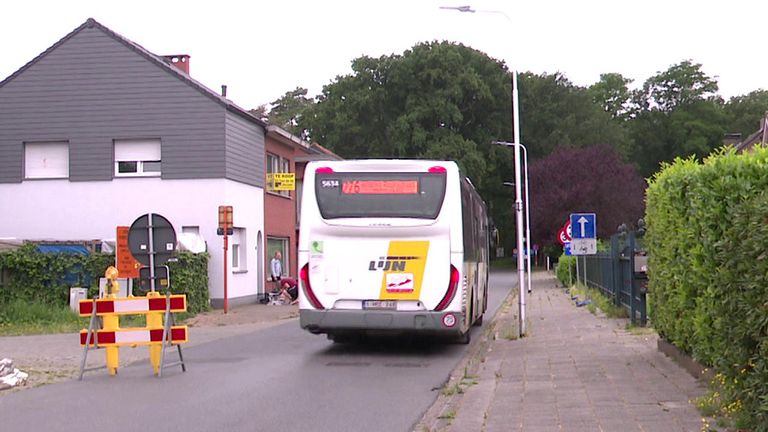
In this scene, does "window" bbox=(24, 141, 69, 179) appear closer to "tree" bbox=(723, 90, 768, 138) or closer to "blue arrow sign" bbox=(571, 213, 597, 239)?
"blue arrow sign" bbox=(571, 213, 597, 239)

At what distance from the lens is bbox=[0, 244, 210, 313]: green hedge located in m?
24.3

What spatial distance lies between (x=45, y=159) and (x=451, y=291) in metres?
19.9

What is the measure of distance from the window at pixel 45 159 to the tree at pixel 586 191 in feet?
104

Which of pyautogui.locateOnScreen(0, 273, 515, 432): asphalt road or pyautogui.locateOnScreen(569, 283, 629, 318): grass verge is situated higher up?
pyautogui.locateOnScreen(569, 283, 629, 318): grass verge

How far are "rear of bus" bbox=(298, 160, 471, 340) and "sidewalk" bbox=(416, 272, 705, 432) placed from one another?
1305 mm

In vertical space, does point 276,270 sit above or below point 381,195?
below

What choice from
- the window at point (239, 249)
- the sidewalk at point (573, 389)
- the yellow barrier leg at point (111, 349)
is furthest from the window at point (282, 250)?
the yellow barrier leg at point (111, 349)

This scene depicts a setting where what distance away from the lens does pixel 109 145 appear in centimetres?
2962

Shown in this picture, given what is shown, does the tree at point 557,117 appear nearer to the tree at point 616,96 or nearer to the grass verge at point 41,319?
the tree at point 616,96

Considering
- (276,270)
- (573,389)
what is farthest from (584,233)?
(573,389)

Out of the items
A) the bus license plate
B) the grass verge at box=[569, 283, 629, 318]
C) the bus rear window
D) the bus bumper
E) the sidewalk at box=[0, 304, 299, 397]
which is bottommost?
the sidewalk at box=[0, 304, 299, 397]

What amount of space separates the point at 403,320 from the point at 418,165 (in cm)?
253

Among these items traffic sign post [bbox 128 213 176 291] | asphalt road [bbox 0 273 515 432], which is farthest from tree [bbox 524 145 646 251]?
traffic sign post [bbox 128 213 176 291]

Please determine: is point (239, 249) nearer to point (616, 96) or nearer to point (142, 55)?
point (142, 55)
